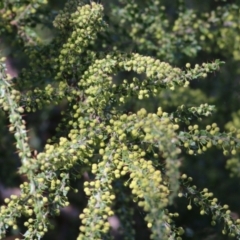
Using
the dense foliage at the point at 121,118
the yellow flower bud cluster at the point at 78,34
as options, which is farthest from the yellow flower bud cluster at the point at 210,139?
the yellow flower bud cluster at the point at 78,34

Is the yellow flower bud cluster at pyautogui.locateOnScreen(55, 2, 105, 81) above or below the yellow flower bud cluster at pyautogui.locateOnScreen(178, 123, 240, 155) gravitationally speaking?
above

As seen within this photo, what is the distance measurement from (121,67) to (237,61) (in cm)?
97

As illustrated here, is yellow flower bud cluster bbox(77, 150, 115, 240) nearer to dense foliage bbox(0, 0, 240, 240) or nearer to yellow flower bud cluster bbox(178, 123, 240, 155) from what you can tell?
dense foliage bbox(0, 0, 240, 240)

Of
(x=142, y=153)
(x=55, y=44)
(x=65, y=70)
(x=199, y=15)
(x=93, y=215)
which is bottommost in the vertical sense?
(x=93, y=215)

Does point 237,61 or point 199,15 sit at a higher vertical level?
point 199,15

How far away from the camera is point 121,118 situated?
167 centimetres

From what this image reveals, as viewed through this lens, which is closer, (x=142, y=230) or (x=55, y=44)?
(x=55, y=44)

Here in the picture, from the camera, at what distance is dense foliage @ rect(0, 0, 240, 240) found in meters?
1.55

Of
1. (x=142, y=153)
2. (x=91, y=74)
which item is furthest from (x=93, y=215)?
(x=91, y=74)

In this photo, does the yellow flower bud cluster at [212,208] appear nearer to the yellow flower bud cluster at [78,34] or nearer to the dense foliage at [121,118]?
the dense foliage at [121,118]

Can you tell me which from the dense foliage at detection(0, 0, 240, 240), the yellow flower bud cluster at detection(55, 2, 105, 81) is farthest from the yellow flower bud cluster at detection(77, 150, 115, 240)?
the yellow flower bud cluster at detection(55, 2, 105, 81)

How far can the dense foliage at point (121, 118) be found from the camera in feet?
5.09

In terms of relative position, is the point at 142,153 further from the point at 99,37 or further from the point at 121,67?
the point at 99,37

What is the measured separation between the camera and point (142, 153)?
1647 mm
